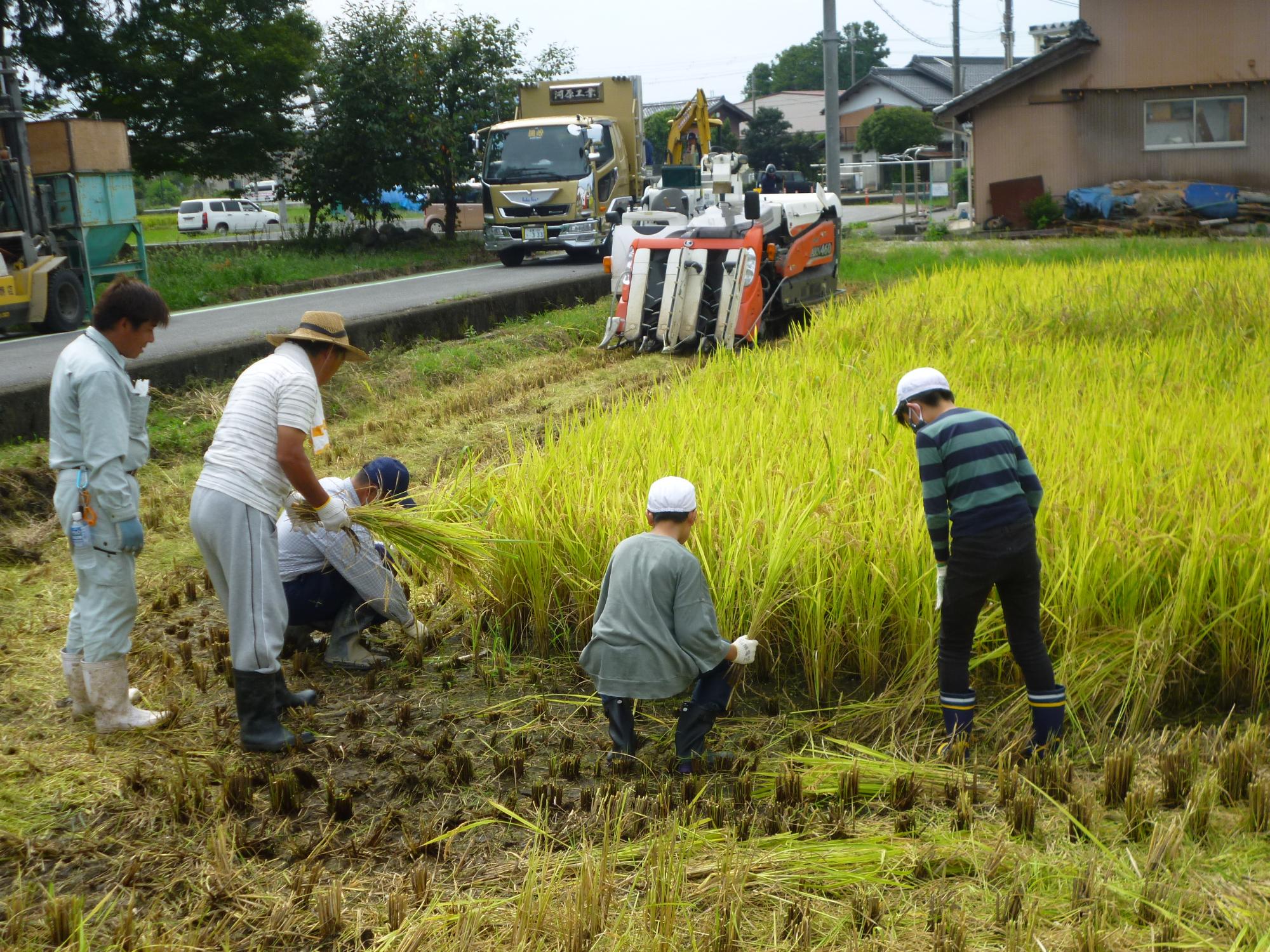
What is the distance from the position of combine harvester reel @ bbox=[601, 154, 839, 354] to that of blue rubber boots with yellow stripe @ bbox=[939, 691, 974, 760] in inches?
261

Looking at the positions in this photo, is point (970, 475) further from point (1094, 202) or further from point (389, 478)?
point (1094, 202)

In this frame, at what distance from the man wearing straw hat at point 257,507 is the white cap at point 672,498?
1108mm

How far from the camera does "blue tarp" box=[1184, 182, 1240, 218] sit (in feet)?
68.8

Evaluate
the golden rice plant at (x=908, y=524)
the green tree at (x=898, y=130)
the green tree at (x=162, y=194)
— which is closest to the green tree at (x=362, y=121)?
the golden rice plant at (x=908, y=524)

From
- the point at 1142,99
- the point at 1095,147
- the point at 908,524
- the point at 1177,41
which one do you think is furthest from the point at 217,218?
the point at 908,524

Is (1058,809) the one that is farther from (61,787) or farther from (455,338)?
(455,338)

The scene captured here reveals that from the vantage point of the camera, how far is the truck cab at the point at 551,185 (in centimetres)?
2023

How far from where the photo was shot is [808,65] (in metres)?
97.2

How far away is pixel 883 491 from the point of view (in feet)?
14.7

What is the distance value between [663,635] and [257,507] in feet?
4.46

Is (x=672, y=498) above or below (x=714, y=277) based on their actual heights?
below

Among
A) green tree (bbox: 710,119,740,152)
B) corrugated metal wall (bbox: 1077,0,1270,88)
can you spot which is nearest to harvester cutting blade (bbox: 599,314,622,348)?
corrugated metal wall (bbox: 1077,0,1270,88)

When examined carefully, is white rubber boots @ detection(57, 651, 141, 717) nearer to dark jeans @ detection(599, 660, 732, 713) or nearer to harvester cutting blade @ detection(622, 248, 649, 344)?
dark jeans @ detection(599, 660, 732, 713)

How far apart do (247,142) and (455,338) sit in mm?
11442
